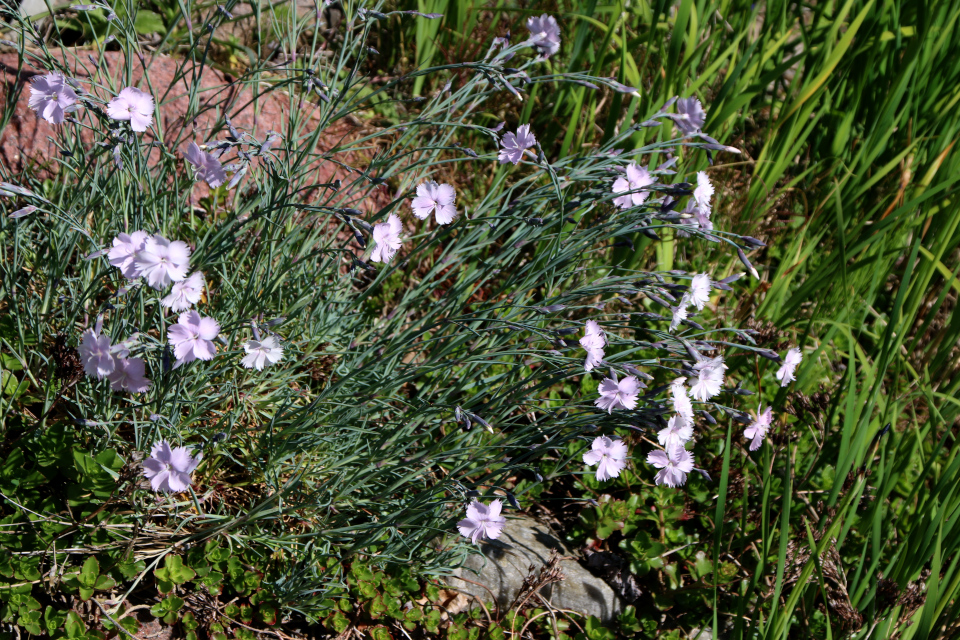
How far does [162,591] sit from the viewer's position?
1.52 metres

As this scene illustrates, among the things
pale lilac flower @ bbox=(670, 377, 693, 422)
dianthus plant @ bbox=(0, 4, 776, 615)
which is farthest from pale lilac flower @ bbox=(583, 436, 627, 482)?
pale lilac flower @ bbox=(670, 377, 693, 422)

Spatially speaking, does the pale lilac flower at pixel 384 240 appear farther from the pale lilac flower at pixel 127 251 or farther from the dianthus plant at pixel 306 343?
the pale lilac flower at pixel 127 251

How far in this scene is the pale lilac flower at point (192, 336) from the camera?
116cm

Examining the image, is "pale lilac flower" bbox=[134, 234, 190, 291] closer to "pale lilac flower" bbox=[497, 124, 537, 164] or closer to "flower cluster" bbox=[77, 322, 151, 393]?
"flower cluster" bbox=[77, 322, 151, 393]

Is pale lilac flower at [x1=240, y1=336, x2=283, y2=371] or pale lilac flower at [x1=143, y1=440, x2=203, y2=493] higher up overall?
pale lilac flower at [x1=240, y1=336, x2=283, y2=371]

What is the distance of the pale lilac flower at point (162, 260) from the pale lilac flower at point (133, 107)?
0.28 meters

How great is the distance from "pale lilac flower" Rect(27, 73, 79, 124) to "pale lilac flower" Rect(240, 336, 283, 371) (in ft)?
1.81

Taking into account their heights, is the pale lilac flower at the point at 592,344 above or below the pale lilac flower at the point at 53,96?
below

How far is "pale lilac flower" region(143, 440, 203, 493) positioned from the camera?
1.21 m

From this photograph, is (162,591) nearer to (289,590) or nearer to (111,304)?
(289,590)

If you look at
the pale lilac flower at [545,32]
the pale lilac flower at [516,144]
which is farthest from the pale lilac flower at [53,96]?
the pale lilac flower at [545,32]

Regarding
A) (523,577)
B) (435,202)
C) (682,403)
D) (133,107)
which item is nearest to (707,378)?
(682,403)

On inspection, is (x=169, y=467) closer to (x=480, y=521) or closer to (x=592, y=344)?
(x=480, y=521)

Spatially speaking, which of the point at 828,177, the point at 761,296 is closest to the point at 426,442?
the point at 761,296
